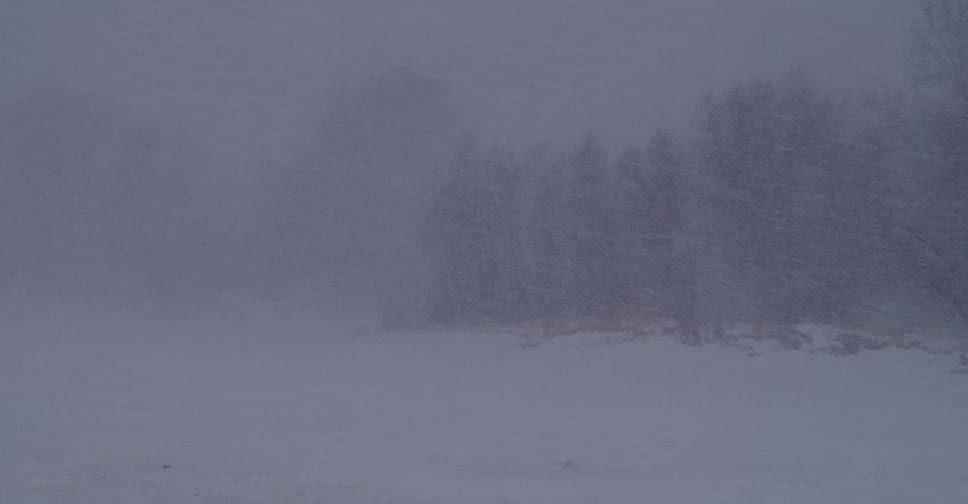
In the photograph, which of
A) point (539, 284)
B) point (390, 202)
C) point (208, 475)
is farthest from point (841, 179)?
point (208, 475)

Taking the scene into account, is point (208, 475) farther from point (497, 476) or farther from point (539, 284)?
point (539, 284)

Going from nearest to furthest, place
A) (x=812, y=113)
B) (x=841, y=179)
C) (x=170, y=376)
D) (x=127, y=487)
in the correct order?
(x=127, y=487) → (x=170, y=376) → (x=841, y=179) → (x=812, y=113)

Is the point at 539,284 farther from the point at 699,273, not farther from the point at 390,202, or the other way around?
the point at 390,202

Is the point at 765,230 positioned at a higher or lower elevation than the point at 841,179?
lower

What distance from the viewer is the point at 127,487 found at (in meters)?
5.23

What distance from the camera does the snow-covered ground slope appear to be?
546 cm

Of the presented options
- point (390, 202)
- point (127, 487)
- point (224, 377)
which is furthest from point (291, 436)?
point (390, 202)

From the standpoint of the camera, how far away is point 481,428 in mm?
8117

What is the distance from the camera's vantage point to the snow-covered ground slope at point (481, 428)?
5.46 metres

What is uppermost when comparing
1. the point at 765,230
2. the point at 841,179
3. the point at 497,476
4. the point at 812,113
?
the point at 812,113

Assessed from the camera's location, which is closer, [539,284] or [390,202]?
[539,284]

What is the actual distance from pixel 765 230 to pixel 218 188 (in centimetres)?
2184

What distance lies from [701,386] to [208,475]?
372 inches

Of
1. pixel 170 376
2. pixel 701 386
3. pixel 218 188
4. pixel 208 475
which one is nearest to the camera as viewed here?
pixel 208 475
